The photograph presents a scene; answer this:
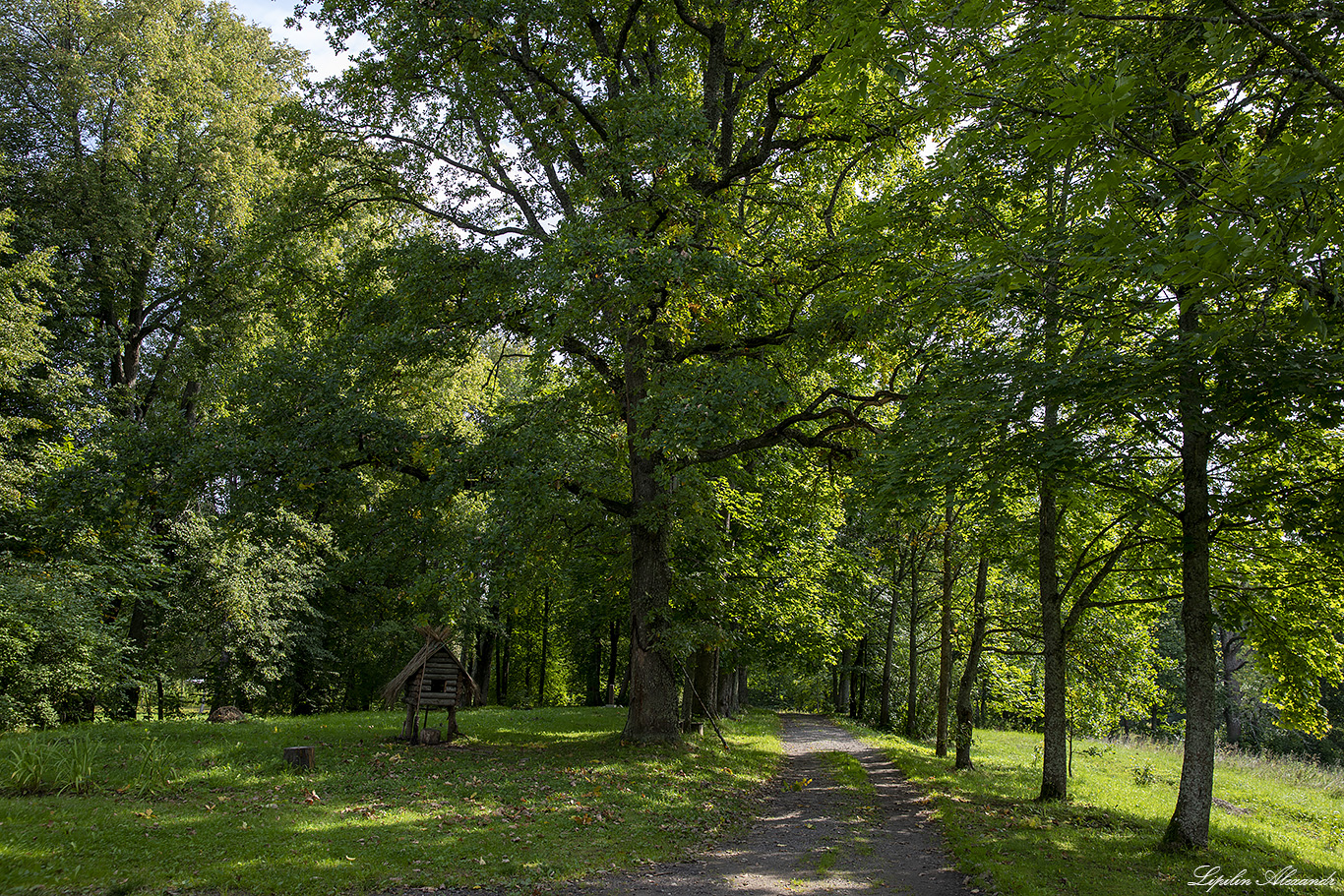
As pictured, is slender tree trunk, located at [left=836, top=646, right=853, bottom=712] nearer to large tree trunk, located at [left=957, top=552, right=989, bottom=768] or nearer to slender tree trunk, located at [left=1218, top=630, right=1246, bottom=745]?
slender tree trunk, located at [left=1218, top=630, right=1246, bottom=745]

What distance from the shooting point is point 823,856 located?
333 inches

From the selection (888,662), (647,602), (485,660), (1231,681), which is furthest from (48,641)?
(1231,681)

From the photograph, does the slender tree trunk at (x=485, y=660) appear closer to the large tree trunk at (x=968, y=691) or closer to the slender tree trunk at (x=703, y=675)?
the slender tree trunk at (x=703, y=675)

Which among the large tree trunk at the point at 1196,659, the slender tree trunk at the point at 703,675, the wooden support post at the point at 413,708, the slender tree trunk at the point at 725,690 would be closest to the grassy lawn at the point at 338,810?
the wooden support post at the point at 413,708

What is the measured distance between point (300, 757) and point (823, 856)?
7.74m

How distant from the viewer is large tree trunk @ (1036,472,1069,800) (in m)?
11.4

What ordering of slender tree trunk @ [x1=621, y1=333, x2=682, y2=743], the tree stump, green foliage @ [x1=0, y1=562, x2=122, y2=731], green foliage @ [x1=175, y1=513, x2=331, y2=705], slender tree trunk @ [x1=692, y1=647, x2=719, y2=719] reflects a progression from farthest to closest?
green foliage @ [x1=175, y1=513, x2=331, y2=705]
slender tree trunk @ [x1=692, y1=647, x2=719, y2=719]
green foliage @ [x1=0, y1=562, x2=122, y2=731]
slender tree trunk @ [x1=621, y1=333, x2=682, y2=743]
the tree stump

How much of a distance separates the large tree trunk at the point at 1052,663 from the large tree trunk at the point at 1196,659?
9.15 ft

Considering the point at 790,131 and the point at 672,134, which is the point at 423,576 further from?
the point at 790,131

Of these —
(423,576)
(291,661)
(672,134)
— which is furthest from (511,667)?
(672,134)

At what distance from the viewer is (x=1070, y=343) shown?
9047 mm

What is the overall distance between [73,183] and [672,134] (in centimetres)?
1884

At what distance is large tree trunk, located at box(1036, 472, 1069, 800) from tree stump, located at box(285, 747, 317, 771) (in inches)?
444

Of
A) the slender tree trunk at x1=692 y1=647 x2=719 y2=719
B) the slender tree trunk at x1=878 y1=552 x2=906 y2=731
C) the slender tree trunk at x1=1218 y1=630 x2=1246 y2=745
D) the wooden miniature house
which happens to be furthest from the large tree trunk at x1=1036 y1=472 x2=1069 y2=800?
the slender tree trunk at x1=1218 y1=630 x2=1246 y2=745
